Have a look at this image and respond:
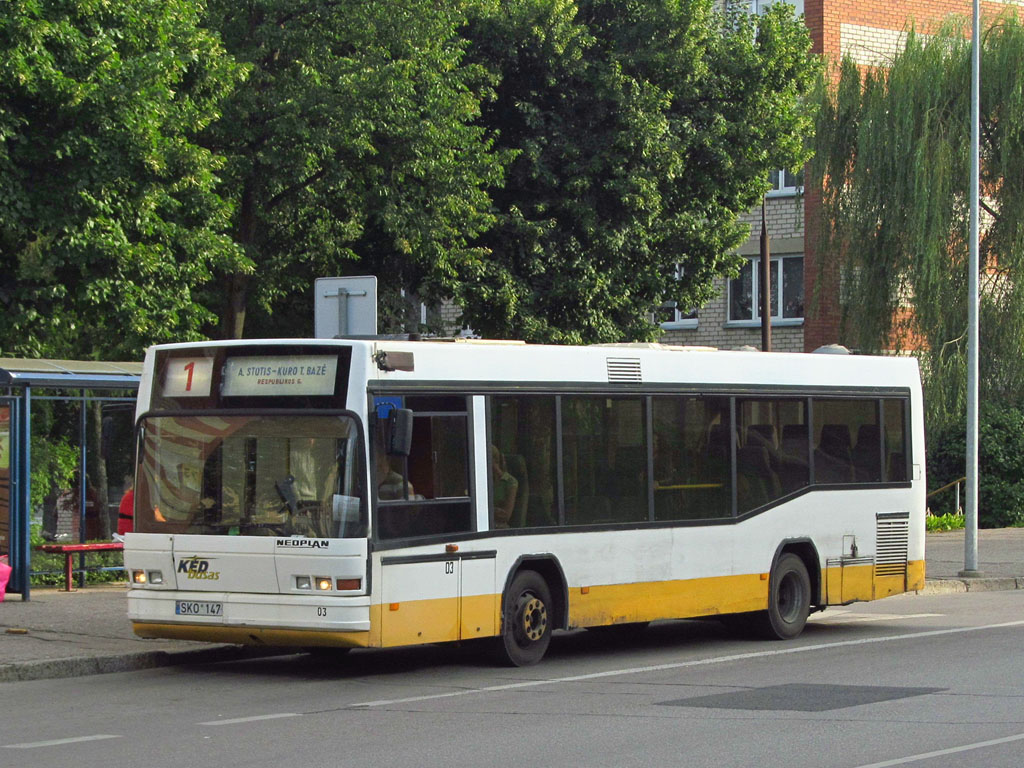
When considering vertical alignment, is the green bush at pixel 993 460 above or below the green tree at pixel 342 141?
below

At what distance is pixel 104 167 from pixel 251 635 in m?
8.58

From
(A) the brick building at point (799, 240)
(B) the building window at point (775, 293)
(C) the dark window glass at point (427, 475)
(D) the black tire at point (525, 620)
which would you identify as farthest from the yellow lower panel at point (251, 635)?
(B) the building window at point (775, 293)

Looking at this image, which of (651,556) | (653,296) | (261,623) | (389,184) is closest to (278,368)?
(261,623)

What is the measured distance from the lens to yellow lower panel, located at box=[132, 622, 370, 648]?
11828 mm

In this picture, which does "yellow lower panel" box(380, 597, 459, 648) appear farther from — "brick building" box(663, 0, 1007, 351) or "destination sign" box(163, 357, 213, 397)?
"brick building" box(663, 0, 1007, 351)

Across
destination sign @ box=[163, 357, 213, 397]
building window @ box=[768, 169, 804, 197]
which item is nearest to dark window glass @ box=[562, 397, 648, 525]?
destination sign @ box=[163, 357, 213, 397]

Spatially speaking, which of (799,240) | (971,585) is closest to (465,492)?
(971,585)

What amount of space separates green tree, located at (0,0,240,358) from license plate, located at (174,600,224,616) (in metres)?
7.60

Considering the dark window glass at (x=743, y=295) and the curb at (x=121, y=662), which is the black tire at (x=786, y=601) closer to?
the curb at (x=121, y=662)

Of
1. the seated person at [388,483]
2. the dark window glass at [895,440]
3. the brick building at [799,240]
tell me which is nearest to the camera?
the seated person at [388,483]

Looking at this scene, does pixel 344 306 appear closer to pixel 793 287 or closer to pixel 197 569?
pixel 197 569

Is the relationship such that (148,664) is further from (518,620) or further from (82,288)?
(82,288)

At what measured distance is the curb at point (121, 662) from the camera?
12.5 m

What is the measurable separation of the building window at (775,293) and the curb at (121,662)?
27.4m
